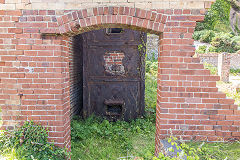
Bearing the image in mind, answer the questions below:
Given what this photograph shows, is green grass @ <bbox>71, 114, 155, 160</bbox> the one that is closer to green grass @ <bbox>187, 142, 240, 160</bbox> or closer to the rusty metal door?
the rusty metal door

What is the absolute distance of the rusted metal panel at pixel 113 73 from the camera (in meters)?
4.93

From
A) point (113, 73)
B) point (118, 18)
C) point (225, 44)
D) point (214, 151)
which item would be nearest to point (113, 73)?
point (113, 73)

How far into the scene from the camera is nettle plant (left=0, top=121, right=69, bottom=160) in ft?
8.11

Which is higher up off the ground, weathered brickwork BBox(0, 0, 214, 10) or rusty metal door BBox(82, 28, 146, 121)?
weathered brickwork BBox(0, 0, 214, 10)

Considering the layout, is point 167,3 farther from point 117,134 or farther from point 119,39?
point 117,134

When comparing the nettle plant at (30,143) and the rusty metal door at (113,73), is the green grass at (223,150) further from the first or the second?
the rusty metal door at (113,73)

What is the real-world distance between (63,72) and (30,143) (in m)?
1.25

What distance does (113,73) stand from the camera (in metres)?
5.05

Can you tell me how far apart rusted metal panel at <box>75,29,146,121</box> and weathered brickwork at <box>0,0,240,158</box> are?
7.65 feet

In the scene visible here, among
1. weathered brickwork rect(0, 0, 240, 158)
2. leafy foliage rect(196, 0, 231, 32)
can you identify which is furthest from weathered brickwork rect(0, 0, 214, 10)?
leafy foliage rect(196, 0, 231, 32)

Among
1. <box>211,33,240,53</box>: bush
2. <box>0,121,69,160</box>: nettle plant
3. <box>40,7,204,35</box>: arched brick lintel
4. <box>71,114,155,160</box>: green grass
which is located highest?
<box>211,33,240,53</box>: bush

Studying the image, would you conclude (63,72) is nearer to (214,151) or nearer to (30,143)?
(30,143)

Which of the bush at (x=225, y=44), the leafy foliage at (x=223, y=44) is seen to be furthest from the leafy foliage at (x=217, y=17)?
the bush at (x=225, y=44)

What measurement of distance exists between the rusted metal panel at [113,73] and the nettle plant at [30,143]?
8.30 ft
